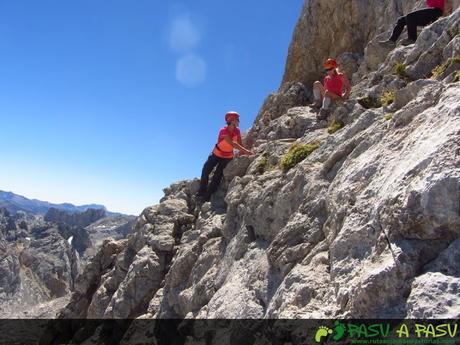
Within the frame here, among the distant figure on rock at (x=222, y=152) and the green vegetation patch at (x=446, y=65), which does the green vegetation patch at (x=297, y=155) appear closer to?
the distant figure on rock at (x=222, y=152)

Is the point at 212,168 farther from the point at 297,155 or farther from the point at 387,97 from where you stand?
the point at 387,97

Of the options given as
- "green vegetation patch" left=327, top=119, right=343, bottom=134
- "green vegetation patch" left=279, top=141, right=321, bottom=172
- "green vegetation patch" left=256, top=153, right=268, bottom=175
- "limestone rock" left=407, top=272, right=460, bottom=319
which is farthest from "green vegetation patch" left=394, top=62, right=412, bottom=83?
"limestone rock" left=407, top=272, right=460, bottom=319

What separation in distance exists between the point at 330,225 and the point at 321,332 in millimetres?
3218

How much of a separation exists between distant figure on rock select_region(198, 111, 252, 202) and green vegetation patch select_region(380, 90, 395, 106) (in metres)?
7.94

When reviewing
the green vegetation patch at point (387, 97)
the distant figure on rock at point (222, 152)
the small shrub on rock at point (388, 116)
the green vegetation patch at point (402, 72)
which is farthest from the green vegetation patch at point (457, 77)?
the distant figure on rock at point (222, 152)

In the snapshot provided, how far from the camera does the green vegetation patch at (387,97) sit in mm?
14070

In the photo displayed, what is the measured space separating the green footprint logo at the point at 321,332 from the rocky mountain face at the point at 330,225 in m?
0.32

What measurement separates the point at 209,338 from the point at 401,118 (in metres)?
8.35

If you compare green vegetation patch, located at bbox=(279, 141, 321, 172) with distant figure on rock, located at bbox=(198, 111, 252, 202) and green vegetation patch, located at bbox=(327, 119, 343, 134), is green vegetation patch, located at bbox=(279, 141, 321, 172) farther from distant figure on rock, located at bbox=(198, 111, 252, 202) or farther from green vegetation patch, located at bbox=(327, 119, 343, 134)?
distant figure on rock, located at bbox=(198, 111, 252, 202)

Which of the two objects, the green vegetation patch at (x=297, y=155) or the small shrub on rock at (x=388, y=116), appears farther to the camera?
the green vegetation patch at (x=297, y=155)

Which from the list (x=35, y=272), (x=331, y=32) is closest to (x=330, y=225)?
(x=331, y=32)

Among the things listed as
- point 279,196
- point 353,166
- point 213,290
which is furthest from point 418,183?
point 213,290

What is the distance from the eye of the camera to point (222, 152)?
22.6m

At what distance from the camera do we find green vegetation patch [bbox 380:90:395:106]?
1407cm
